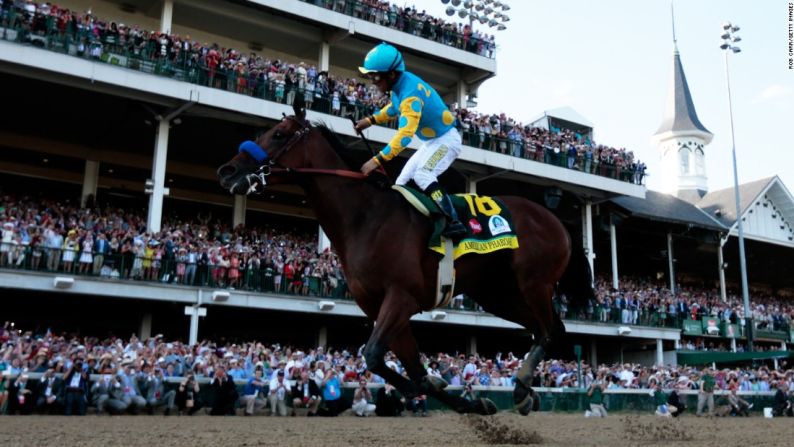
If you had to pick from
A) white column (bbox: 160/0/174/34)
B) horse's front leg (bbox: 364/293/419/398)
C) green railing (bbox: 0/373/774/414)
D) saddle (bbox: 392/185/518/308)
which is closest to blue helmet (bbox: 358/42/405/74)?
saddle (bbox: 392/185/518/308)

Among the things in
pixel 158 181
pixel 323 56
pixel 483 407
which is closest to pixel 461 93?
pixel 323 56

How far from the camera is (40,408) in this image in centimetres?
1401

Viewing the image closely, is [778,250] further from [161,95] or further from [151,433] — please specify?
[151,433]

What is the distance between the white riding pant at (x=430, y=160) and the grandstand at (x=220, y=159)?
37.6 ft

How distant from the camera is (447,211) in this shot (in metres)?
6.88

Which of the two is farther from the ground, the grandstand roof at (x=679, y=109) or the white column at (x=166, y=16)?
the grandstand roof at (x=679, y=109)

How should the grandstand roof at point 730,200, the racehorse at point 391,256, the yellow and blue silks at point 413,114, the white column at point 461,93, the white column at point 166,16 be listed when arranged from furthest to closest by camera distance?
the grandstand roof at point 730,200 < the white column at point 461,93 < the white column at point 166,16 < the yellow and blue silks at point 413,114 < the racehorse at point 391,256

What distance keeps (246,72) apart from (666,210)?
83.4 ft

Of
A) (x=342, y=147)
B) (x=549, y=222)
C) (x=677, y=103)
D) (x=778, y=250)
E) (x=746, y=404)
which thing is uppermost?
(x=677, y=103)

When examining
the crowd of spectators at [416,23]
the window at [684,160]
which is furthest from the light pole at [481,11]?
the window at [684,160]

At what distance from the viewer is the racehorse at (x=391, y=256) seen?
21.0 ft

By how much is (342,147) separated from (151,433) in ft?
15.7

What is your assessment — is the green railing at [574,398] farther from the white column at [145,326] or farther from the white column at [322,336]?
the white column at [322,336]

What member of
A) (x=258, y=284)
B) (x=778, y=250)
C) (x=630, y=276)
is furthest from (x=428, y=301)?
(x=778, y=250)
